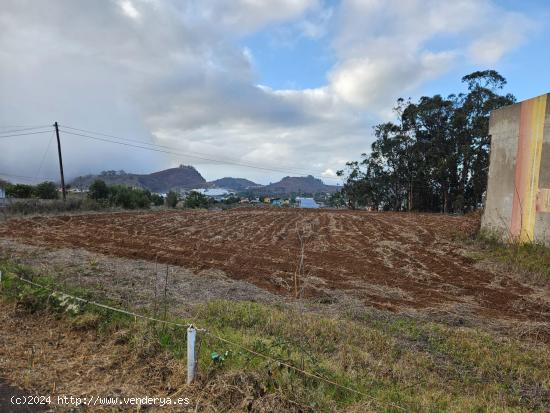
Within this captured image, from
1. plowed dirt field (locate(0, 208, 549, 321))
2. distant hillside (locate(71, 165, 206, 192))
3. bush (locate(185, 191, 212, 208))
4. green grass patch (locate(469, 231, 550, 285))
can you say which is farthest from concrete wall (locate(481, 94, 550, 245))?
distant hillside (locate(71, 165, 206, 192))

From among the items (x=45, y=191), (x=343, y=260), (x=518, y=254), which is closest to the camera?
(x=518, y=254)

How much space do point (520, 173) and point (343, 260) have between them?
6.85 metres

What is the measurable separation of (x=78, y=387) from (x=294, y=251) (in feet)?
36.0

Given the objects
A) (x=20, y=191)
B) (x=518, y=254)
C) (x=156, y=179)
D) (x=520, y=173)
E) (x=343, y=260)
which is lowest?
(x=343, y=260)

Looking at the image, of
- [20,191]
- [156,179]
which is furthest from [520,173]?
[156,179]

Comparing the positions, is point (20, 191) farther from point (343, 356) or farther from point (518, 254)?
point (343, 356)

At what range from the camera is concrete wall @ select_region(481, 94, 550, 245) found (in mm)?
12461

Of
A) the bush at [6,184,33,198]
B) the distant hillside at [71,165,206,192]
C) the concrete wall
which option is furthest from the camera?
the distant hillside at [71,165,206,192]

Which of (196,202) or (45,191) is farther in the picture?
(196,202)

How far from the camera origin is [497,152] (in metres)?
15.1

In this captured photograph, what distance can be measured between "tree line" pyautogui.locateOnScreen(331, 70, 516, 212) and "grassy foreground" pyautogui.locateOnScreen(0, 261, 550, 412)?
121ft

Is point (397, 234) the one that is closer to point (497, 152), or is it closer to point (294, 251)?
point (497, 152)

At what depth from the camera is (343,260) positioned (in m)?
12.7

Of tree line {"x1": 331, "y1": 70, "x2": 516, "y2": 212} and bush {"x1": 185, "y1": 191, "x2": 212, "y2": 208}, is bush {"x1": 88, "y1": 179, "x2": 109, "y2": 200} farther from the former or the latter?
tree line {"x1": 331, "y1": 70, "x2": 516, "y2": 212}
